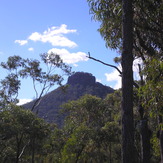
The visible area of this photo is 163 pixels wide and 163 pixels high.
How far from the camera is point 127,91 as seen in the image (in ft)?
17.9

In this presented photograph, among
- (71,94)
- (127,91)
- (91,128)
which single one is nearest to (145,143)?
(127,91)

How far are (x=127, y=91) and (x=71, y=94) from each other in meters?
90.3

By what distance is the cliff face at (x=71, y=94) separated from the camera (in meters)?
78.9

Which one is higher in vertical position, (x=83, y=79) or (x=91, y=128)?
(x=83, y=79)

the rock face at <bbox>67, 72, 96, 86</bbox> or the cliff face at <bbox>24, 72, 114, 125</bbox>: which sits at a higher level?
the rock face at <bbox>67, 72, 96, 86</bbox>

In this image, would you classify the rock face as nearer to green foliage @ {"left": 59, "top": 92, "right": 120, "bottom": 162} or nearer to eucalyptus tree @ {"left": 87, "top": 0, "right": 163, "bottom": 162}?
green foliage @ {"left": 59, "top": 92, "right": 120, "bottom": 162}

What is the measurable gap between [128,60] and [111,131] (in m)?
19.7

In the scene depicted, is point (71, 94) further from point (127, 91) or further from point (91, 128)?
point (127, 91)

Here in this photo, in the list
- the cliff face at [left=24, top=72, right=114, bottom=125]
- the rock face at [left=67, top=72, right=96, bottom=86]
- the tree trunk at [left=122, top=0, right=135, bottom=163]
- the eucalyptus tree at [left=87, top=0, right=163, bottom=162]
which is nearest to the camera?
the tree trunk at [left=122, top=0, right=135, bottom=163]

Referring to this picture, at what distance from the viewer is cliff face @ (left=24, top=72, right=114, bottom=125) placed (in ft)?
259

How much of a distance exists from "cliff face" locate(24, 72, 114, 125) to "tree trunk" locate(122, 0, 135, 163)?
58.8 metres

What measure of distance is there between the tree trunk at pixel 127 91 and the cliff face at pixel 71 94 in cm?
5884

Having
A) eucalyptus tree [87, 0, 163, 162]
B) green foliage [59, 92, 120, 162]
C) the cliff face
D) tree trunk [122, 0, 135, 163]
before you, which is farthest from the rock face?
tree trunk [122, 0, 135, 163]

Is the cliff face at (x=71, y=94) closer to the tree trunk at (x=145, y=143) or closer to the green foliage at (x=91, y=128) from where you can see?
the green foliage at (x=91, y=128)
